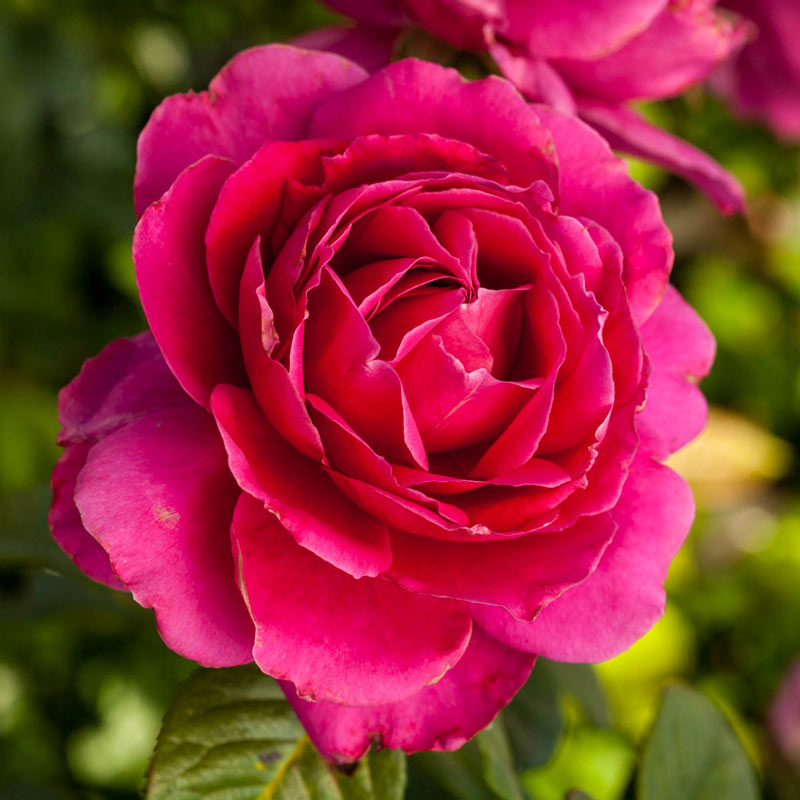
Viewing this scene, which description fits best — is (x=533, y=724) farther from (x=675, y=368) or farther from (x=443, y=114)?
(x=443, y=114)

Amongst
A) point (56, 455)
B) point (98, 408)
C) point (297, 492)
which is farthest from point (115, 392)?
point (56, 455)

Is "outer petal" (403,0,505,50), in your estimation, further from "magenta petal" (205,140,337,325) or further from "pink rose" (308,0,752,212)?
"magenta petal" (205,140,337,325)

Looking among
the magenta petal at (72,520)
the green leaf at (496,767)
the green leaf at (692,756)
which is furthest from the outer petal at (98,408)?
the green leaf at (692,756)

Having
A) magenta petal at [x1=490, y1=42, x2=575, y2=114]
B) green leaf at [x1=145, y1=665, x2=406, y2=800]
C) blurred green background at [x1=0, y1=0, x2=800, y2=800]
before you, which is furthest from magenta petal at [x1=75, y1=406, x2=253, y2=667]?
magenta petal at [x1=490, y1=42, x2=575, y2=114]

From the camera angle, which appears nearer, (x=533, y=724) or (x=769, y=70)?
(x=533, y=724)

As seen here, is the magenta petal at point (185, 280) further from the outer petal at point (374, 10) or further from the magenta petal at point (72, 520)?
the outer petal at point (374, 10)

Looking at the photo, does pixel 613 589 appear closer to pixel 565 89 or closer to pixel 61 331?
pixel 565 89
